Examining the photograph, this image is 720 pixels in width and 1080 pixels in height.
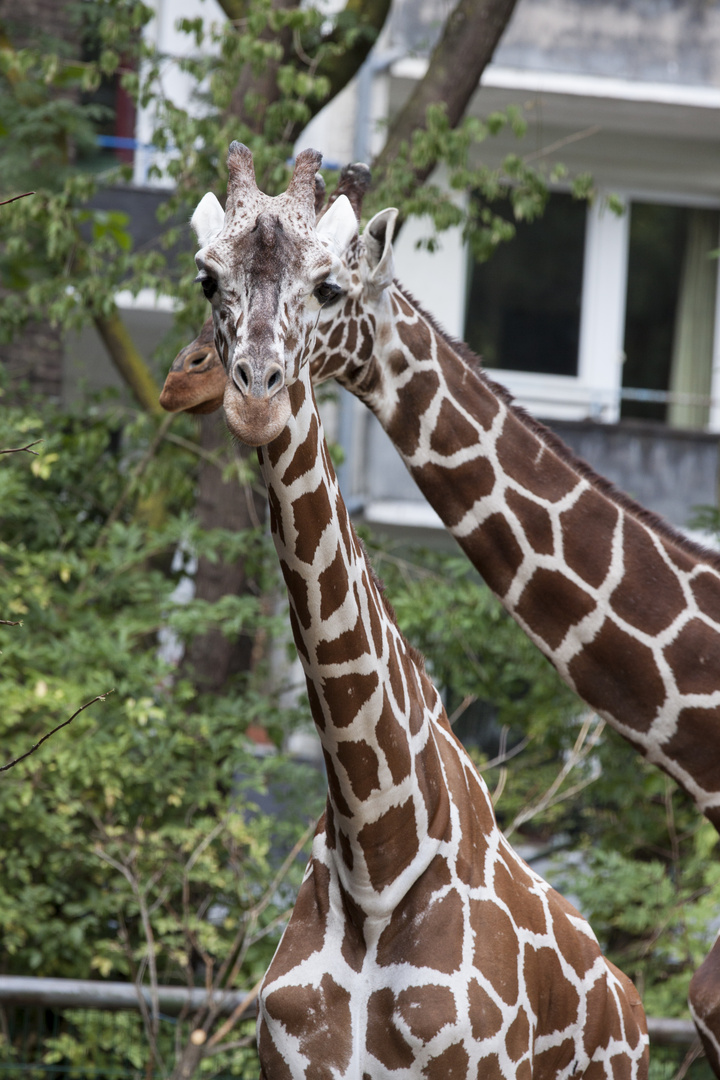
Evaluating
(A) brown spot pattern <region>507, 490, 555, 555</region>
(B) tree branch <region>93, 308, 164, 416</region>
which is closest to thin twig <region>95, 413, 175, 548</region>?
(B) tree branch <region>93, 308, 164, 416</region>

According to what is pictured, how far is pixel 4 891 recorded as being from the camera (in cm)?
598

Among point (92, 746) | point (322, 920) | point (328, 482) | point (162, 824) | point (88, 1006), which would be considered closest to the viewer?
point (328, 482)

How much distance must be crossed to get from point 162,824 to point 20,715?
91cm

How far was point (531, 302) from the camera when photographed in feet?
38.5

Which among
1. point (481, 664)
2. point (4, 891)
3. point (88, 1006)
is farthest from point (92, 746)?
point (481, 664)

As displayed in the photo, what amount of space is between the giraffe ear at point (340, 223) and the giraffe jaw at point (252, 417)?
647 millimetres

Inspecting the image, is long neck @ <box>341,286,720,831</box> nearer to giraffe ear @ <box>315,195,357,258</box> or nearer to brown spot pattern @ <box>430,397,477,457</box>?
brown spot pattern @ <box>430,397,477,457</box>

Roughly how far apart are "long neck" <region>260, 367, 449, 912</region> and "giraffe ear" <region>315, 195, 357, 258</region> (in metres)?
0.40

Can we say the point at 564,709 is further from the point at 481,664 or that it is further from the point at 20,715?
the point at 20,715

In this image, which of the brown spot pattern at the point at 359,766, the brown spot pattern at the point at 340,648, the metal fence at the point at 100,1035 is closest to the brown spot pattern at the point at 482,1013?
the brown spot pattern at the point at 359,766

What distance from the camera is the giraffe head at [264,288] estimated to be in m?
2.36

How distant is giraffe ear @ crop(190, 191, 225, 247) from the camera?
2.78m

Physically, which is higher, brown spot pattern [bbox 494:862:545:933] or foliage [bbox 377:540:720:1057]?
brown spot pattern [bbox 494:862:545:933]

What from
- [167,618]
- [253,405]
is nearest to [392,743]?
[253,405]
